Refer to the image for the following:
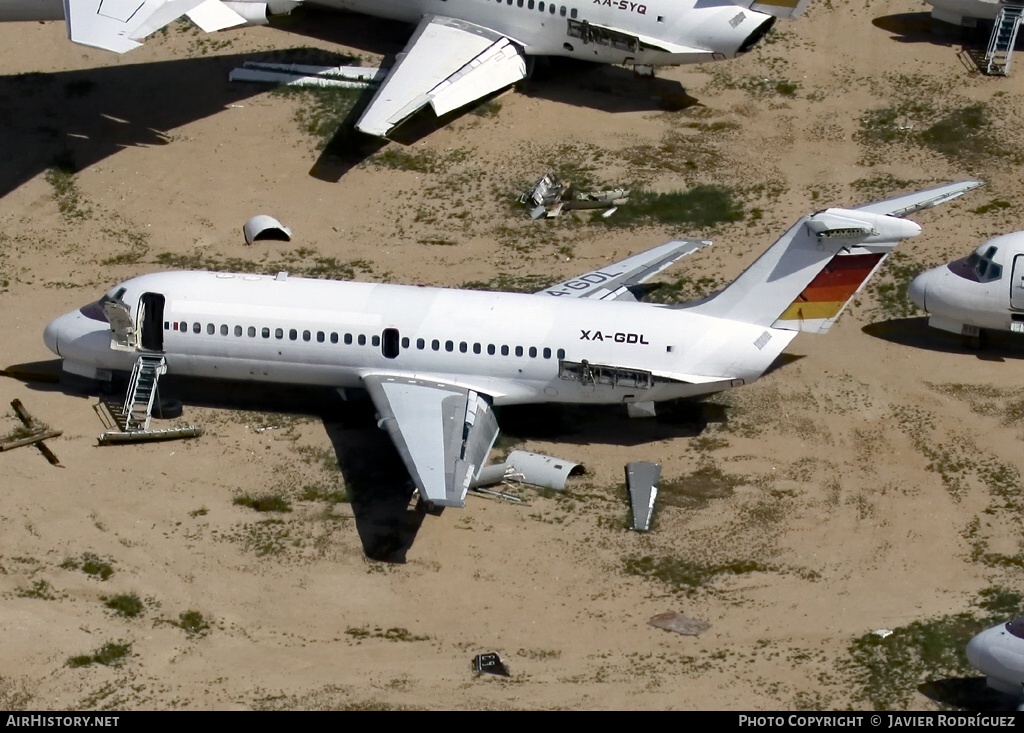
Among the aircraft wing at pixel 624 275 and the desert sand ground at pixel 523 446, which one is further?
the aircraft wing at pixel 624 275

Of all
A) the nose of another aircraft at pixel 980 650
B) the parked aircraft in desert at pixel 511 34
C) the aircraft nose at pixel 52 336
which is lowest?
the nose of another aircraft at pixel 980 650

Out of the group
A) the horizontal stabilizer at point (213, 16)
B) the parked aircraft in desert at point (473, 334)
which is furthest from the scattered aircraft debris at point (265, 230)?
the parked aircraft in desert at point (473, 334)

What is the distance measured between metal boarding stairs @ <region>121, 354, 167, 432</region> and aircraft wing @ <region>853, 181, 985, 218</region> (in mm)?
18526

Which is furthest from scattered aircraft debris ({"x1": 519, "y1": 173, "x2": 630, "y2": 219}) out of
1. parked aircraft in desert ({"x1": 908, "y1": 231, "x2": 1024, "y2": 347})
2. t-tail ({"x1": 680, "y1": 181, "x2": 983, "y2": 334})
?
t-tail ({"x1": 680, "y1": 181, "x2": 983, "y2": 334})

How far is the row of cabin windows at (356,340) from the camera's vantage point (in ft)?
132

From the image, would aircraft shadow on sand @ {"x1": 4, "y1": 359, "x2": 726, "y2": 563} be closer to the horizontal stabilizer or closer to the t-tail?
the t-tail

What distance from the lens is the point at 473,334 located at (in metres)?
40.4

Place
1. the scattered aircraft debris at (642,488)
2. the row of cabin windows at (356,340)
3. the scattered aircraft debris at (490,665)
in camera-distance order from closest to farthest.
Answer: the scattered aircraft debris at (490,665) < the scattered aircraft debris at (642,488) < the row of cabin windows at (356,340)

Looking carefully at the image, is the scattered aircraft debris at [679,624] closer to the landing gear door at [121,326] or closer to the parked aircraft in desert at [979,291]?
the parked aircraft in desert at [979,291]

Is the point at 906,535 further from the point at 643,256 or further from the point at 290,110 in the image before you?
the point at 290,110

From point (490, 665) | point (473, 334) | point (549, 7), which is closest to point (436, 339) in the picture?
point (473, 334)

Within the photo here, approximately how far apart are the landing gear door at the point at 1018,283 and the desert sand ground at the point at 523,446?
195 centimetres

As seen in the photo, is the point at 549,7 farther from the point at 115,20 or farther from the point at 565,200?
the point at 115,20

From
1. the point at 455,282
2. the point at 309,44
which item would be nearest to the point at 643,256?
the point at 455,282
